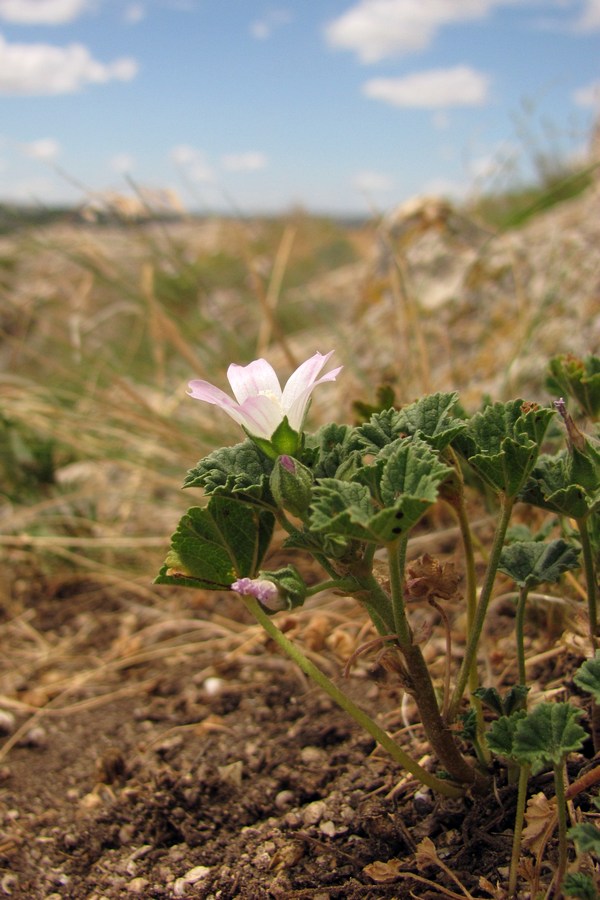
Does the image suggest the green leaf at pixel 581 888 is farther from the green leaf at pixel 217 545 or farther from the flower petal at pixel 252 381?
the flower petal at pixel 252 381

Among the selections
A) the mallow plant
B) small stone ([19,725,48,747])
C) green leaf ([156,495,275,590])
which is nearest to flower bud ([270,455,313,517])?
the mallow plant

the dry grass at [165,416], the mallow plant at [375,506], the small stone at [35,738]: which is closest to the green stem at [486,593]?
the mallow plant at [375,506]

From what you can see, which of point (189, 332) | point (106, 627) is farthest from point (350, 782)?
point (189, 332)

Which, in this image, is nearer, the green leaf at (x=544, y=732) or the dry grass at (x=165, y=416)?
the green leaf at (x=544, y=732)

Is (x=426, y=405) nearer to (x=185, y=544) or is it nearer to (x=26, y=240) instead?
(x=185, y=544)

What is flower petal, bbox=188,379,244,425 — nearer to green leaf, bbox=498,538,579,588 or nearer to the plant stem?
the plant stem

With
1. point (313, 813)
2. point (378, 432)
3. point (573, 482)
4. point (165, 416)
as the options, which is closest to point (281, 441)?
point (378, 432)

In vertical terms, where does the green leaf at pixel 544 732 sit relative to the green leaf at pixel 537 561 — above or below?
below
